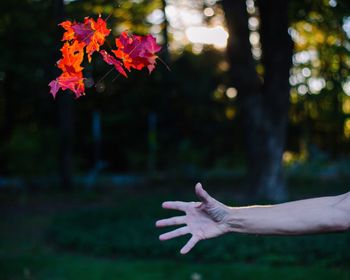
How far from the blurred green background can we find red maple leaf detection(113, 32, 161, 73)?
1.08 ft

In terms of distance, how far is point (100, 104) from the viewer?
18.3 meters

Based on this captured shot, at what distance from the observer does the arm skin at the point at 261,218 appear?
2.48 m

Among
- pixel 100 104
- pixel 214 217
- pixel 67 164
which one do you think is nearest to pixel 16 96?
pixel 100 104

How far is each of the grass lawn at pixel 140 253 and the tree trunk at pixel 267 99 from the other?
230 centimetres

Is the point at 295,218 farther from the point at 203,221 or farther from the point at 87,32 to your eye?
the point at 87,32

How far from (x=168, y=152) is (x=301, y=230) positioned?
45.4 feet

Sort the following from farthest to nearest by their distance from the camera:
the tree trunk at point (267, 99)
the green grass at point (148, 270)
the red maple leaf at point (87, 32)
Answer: the tree trunk at point (267, 99) < the green grass at point (148, 270) < the red maple leaf at point (87, 32)

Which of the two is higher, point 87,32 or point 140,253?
point 87,32

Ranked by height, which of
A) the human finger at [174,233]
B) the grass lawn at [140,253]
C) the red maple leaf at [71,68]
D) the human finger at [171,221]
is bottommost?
the grass lawn at [140,253]

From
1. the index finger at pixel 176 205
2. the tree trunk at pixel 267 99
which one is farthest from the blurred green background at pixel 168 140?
the index finger at pixel 176 205

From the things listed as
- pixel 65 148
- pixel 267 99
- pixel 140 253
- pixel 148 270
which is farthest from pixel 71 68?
pixel 65 148

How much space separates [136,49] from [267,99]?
28.1 ft

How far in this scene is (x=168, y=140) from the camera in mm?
17469

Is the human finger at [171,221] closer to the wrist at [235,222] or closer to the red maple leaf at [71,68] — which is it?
the wrist at [235,222]
